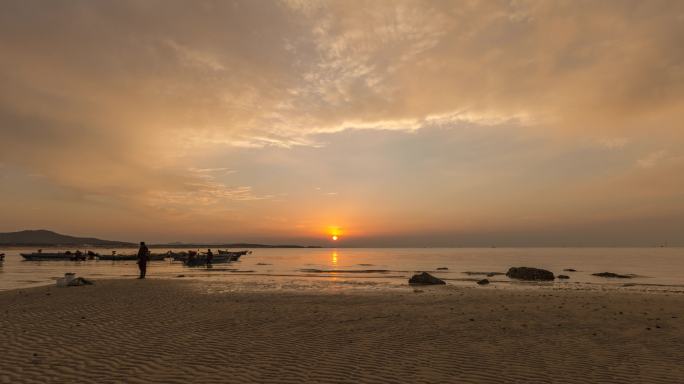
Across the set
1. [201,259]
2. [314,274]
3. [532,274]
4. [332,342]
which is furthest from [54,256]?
[332,342]

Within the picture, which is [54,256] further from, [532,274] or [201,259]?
[532,274]

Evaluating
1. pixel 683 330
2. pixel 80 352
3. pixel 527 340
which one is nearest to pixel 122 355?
pixel 80 352

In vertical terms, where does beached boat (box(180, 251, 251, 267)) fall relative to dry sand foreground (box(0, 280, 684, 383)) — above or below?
below

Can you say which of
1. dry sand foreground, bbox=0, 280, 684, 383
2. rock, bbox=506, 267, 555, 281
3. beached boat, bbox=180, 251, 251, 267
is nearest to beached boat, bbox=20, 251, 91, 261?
beached boat, bbox=180, 251, 251, 267

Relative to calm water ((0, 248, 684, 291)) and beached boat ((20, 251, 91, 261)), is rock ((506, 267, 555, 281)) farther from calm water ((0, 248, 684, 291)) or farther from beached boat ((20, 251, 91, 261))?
beached boat ((20, 251, 91, 261))

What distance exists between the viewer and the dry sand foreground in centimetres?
903

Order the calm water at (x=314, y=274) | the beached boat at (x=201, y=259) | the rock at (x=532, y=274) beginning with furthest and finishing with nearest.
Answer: the beached boat at (x=201, y=259)
the rock at (x=532, y=274)
the calm water at (x=314, y=274)

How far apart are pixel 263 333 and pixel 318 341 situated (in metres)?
2.13

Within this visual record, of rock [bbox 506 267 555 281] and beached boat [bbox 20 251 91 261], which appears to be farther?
beached boat [bbox 20 251 91 261]

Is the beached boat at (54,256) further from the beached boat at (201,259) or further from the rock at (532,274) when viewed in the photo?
the rock at (532,274)

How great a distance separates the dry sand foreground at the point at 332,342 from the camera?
9.03 m

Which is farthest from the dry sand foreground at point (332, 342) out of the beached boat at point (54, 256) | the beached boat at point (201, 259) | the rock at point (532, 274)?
the beached boat at point (54, 256)

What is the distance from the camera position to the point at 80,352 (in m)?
10.5

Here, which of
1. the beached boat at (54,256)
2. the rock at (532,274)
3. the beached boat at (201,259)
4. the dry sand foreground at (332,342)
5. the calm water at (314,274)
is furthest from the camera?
the beached boat at (54,256)
